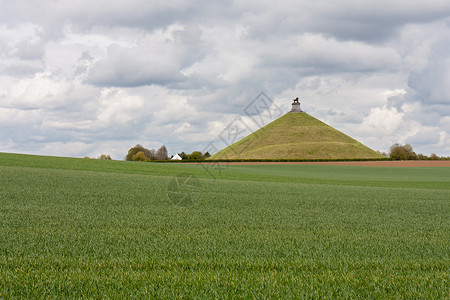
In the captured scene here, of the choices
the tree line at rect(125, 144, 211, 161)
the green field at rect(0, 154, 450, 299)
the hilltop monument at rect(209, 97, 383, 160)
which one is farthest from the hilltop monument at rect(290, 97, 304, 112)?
the green field at rect(0, 154, 450, 299)

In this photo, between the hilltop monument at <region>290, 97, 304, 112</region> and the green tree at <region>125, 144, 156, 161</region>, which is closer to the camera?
the green tree at <region>125, 144, 156, 161</region>

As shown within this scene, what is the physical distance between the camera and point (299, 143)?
119m

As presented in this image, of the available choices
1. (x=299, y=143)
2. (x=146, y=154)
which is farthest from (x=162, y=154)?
(x=299, y=143)

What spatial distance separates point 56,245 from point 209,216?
15.9 ft

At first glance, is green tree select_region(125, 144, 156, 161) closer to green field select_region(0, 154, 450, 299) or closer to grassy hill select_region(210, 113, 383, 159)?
grassy hill select_region(210, 113, 383, 159)

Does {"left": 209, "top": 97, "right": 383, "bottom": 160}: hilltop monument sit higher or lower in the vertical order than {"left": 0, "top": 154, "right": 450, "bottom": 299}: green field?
higher

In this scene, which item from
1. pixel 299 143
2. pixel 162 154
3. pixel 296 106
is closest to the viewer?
pixel 299 143

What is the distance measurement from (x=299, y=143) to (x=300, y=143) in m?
0.34

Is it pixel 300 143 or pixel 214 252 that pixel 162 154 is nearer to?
pixel 300 143

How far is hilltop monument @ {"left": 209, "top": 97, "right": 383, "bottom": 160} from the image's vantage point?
11050 cm

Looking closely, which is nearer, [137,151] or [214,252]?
[214,252]

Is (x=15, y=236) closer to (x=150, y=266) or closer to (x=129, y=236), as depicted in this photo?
(x=129, y=236)

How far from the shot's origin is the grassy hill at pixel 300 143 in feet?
363

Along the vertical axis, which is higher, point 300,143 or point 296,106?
point 296,106
